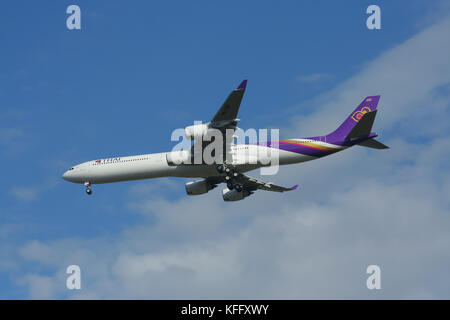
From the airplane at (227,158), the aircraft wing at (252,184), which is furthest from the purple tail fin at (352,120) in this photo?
the aircraft wing at (252,184)

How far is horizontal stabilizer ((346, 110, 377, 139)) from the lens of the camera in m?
40.0

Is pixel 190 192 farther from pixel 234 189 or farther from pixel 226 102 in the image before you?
pixel 226 102

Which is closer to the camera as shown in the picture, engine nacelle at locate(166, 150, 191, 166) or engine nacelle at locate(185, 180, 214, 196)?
engine nacelle at locate(166, 150, 191, 166)

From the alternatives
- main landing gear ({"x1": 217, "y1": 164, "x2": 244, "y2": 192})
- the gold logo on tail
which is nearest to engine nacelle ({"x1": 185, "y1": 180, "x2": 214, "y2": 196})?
main landing gear ({"x1": 217, "y1": 164, "x2": 244, "y2": 192})

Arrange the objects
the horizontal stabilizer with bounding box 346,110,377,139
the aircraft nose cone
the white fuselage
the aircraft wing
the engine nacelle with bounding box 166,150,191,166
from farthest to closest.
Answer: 1. the aircraft nose cone
2. the aircraft wing
3. the engine nacelle with bounding box 166,150,191,166
4. the white fuselage
5. the horizontal stabilizer with bounding box 346,110,377,139

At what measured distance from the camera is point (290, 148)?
4334 cm

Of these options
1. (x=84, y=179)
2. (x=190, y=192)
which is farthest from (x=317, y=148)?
(x=84, y=179)

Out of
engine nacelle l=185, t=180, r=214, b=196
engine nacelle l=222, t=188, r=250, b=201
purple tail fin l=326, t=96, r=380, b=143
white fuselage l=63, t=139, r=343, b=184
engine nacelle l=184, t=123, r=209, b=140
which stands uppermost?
purple tail fin l=326, t=96, r=380, b=143

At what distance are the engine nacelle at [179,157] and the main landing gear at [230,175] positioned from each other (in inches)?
92.6

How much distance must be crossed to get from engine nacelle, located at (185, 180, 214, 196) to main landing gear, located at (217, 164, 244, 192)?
2423 millimetres

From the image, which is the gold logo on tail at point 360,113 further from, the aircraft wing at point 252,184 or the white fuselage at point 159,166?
the aircraft wing at point 252,184

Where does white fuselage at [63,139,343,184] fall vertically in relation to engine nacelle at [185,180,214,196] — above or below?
above

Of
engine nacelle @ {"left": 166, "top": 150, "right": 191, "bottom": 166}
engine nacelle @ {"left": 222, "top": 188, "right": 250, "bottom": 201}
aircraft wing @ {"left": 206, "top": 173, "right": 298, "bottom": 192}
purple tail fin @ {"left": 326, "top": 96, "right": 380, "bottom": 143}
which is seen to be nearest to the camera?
purple tail fin @ {"left": 326, "top": 96, "right": 380, "bottom": 143}

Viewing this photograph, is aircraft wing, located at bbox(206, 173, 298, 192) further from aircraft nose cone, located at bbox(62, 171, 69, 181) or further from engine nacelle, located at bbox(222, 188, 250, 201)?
aircraft nose cone, located at bbox(62, 171, 69, 181)
